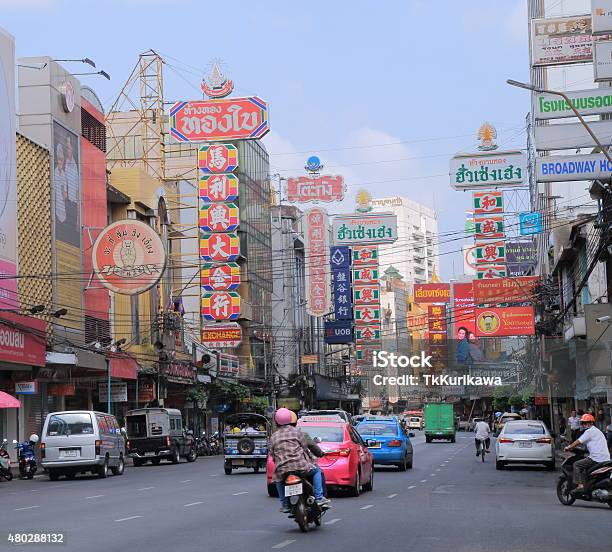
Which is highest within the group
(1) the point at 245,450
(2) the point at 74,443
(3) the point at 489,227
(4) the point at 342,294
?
(3) the point at 489,227

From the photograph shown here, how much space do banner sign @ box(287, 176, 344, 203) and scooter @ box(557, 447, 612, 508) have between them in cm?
6075

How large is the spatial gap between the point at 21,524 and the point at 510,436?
20.1 metres

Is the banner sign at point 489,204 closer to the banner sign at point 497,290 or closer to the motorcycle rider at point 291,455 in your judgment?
the banner sign at point 497,290

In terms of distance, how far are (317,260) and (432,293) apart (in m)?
39.0

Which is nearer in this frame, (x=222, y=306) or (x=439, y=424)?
(x=222, y=306)

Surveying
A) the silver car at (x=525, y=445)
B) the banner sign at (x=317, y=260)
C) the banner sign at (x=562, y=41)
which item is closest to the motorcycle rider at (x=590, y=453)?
the silver car at (x=525, y=445)

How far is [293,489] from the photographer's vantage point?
49.2 feet

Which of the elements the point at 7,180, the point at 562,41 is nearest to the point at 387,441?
the point at 562,41

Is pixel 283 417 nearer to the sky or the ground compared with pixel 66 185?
nearer to the ground

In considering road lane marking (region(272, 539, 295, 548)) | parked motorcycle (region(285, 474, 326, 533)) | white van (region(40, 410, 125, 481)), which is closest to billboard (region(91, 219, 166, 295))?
white van (region(40, 410, 125, 481))

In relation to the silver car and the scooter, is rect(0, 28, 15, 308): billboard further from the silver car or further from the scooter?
the scooter

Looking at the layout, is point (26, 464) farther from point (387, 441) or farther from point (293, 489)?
point (293, 489)

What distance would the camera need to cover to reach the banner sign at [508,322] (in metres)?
57.9

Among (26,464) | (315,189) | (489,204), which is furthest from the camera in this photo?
(315,189)
